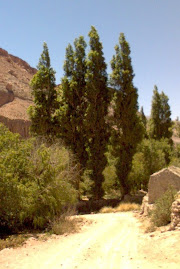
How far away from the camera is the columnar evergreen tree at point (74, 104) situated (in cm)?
2345

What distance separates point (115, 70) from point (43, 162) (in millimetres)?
13829

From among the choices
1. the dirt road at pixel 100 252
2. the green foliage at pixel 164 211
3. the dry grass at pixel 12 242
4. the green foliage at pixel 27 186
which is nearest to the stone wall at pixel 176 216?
the dirt road at pixel 100 252

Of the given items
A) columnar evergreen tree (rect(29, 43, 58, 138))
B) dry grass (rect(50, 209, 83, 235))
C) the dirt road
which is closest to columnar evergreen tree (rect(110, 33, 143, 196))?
columnar evergreen tree (rect(29, 43, 58, 138))

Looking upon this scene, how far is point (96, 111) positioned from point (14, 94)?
56681 millimetres

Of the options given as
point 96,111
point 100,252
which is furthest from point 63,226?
point 96,111

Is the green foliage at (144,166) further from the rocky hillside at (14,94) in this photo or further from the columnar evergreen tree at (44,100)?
the rocky hillside at (14,94)

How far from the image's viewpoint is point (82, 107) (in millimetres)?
24078

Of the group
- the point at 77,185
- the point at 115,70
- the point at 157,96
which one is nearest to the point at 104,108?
the point at 115,70

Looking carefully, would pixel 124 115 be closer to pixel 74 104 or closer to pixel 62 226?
pixel 74 104

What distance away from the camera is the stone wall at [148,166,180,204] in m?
12.7

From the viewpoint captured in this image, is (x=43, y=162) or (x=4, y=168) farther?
(x=43, y=162)

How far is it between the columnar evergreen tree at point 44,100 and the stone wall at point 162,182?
12.3 m

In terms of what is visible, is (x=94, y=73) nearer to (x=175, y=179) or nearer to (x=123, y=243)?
(x=175, y=179)

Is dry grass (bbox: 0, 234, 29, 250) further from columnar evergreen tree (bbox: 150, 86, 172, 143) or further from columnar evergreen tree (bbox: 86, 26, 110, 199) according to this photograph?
columnar evergreen tree (bbox: 150, 86, 172, 143)
